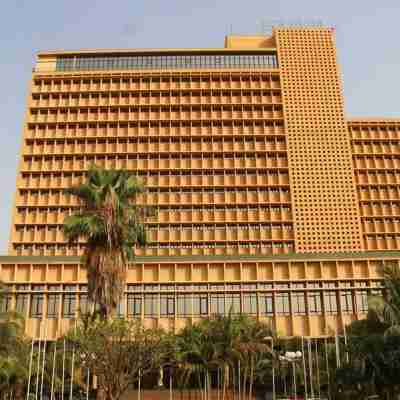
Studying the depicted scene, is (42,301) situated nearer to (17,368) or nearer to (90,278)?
(17,368)

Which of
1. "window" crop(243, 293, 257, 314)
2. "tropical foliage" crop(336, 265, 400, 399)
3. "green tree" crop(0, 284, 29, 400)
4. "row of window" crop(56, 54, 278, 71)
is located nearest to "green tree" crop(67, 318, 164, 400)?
"green tree" crop(0, 284, 29, 400)

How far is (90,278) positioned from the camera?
123 feet

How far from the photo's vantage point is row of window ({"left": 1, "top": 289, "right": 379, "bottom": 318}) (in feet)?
222

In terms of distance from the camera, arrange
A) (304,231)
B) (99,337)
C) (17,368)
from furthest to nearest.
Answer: (304,231), (17,368), (99,337)

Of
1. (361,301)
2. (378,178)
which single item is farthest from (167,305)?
(378,178)

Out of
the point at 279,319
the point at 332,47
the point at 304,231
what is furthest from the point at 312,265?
the point at 332,47

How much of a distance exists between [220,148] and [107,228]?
189 feet

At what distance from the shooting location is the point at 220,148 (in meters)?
93.1

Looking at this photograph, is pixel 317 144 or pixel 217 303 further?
pixel 317 144

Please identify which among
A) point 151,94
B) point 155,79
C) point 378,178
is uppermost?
point 155,79

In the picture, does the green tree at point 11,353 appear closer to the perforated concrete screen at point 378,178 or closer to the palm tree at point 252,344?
the palm tree at point 252,344

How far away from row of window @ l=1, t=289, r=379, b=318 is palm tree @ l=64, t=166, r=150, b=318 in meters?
29.6

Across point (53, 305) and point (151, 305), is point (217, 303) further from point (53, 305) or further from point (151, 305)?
point (53, 305)

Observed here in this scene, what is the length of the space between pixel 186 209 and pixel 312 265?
2702cm
